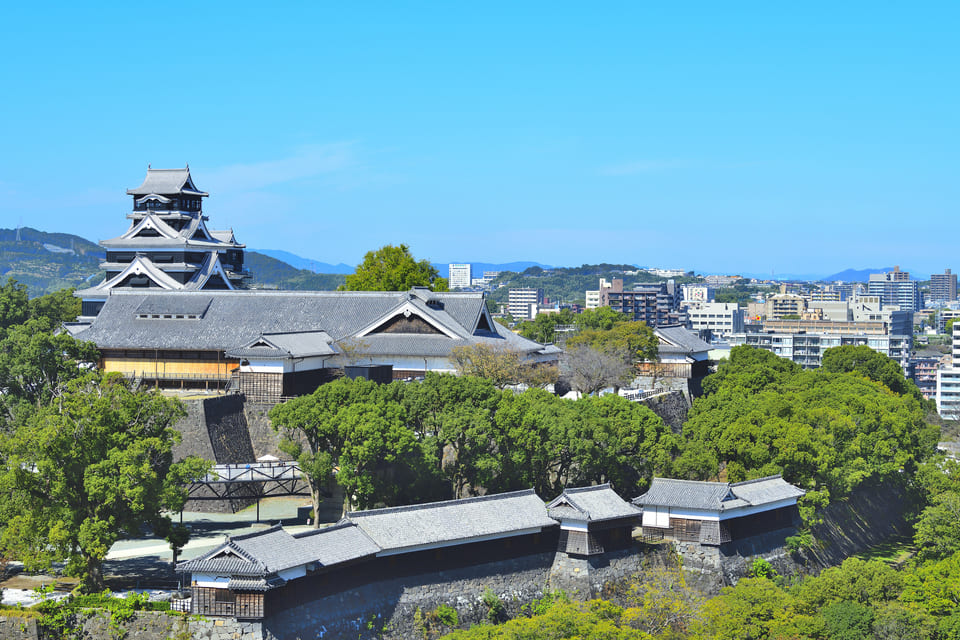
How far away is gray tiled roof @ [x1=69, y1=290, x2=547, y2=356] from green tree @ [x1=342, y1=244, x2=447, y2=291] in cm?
904

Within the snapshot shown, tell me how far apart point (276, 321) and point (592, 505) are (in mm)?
19625

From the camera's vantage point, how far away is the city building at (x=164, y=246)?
54.3 metres

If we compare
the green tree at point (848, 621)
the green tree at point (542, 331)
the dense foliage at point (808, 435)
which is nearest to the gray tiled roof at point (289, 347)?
the dense foliage at point (808, 435)

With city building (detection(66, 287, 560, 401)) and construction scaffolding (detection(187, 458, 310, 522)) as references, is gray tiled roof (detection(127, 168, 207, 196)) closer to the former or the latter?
city building (detection(66, 287, 560, 401))

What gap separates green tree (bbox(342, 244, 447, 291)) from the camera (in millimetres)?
56156

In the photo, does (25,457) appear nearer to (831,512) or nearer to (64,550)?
(64,550)

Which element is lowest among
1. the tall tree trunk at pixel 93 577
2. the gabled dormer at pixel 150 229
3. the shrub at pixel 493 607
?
the shrub at pixel 493 607

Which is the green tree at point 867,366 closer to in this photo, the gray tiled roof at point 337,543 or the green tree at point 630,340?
the green tree at point 630,340

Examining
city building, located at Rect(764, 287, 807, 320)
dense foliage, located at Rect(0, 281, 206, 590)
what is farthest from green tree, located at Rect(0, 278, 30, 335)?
city building, located at Rect(764, 287, 807, 320)

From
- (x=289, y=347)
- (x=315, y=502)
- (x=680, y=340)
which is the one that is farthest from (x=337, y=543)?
(x=680, y=340)

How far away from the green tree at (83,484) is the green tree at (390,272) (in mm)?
28183

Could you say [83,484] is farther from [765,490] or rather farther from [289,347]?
[765,490]

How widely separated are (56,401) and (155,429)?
3566mm

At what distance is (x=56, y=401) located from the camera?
99.9 feet
